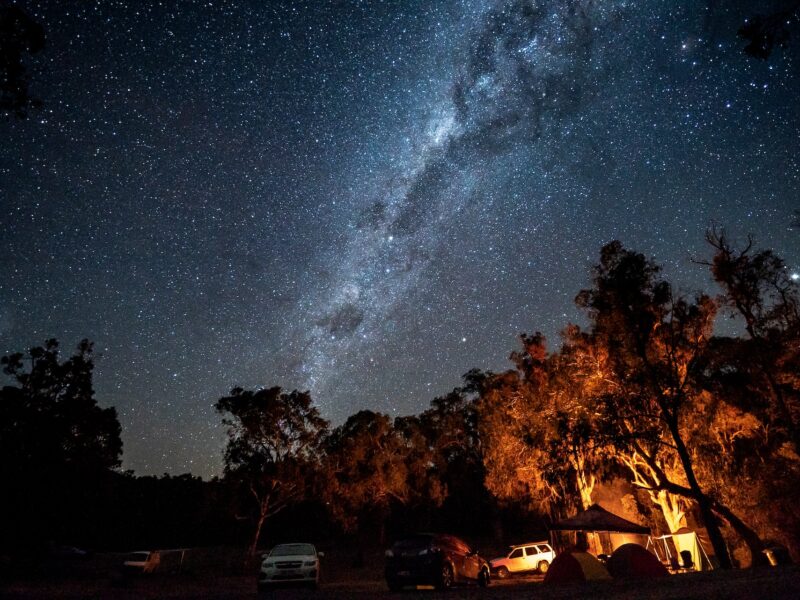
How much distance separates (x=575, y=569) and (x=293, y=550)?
30.5 ft

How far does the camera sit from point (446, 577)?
45.9 feet

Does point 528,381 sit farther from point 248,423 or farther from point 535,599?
point 535,599

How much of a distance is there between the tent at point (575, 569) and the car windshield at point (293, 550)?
813 cm

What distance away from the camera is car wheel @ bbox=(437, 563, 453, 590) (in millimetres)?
13828

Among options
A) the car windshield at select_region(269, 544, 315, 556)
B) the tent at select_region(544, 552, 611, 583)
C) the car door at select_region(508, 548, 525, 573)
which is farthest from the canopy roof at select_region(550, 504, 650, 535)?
the car windshield at select_region(269, 544, 315, 556)

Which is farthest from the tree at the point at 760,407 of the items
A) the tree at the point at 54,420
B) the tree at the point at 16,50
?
the tree at the point at 54,420

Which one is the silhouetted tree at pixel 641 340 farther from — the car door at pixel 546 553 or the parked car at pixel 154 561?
the parked car at pixel 154 561

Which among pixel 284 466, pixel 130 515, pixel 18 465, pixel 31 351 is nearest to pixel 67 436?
pixel 18 465

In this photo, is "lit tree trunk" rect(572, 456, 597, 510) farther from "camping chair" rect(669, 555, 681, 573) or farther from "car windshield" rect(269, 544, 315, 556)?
"car windshield" rect(269, 544, 315, 556)

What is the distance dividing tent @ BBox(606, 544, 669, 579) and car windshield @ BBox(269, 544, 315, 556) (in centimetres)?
1030

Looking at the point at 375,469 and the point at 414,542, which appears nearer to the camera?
the point at 414,542

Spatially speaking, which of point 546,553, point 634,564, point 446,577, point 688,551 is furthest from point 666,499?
point 446,577

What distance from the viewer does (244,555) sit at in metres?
35.9

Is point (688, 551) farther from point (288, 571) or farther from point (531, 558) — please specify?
point (288, 571)
